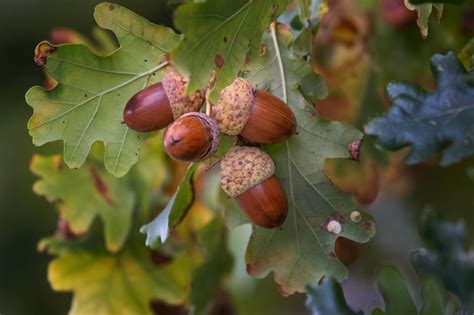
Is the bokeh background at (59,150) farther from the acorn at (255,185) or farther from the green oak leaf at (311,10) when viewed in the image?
the acorn at (255,185)

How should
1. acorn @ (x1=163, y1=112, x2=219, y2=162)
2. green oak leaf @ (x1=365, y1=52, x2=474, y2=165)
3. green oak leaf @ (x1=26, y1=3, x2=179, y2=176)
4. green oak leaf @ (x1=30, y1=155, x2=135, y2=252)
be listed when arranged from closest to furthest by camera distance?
green oak leaf @ (x1=365, y1=52, x2=474, y2=165) → acorn @ (x1=163, y1=112, x2=219, y2=162) → green oak leaf @ (x1=26, y1=3, x2=179, y2=176) → green oak leaf @ (x1=30, y1=155, x2=135, y2=252)

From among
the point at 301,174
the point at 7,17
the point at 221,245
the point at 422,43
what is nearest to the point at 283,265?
the point at 301,174

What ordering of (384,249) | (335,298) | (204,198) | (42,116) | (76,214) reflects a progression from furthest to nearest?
(384,249), (204,198), (76,214), (42,116), (335,298)

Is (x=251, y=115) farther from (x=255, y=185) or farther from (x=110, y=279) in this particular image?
(x=110, y=279)

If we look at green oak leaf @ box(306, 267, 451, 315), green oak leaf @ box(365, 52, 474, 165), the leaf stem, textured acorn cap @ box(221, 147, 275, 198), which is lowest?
green oak leaf @ box(306, 267, 451, 315)

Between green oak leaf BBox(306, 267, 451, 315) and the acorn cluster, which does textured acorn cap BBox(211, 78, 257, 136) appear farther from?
green oak leaf BBox(306, 267, 451, 315)

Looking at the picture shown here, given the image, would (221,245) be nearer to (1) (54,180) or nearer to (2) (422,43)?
(1) (54,180)

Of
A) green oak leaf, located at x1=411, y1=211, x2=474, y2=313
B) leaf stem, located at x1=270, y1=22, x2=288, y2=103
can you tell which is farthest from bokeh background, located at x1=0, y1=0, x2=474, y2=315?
green oak leaf, located at x1=411, y1=211, x2=474, y2=313
